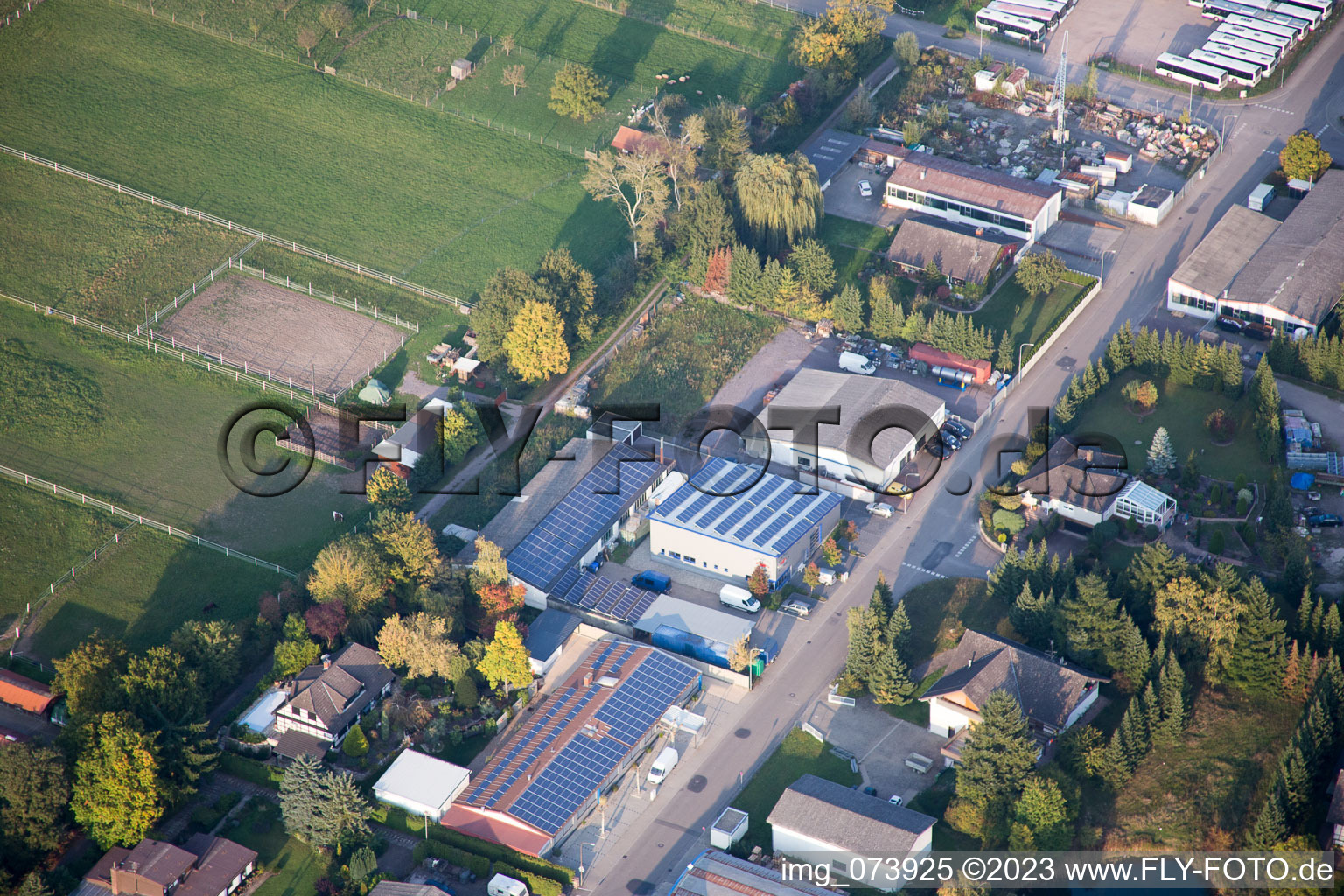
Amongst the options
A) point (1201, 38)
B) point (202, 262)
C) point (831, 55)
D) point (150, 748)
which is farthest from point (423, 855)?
point (1201, 38)

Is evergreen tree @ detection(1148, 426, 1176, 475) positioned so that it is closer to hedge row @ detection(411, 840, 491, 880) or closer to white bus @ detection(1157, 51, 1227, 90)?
hedge row @ detection(411, 840, 491, 880)

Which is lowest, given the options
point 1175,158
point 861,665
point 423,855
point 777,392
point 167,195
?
point 423,855

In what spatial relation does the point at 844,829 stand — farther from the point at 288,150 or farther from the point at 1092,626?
the point at 288,150

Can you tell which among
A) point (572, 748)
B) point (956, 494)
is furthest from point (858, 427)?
point (572, 748)

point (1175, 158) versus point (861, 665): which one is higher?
point (1175, 158)

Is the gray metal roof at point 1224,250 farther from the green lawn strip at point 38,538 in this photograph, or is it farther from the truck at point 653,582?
the green lawn strip at point 38,538

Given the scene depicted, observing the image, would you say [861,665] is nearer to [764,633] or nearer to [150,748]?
[764,633]

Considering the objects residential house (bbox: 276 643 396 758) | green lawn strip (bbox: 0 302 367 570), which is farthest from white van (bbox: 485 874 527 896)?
green lawn strip (bbox: 0 302 367 570)
